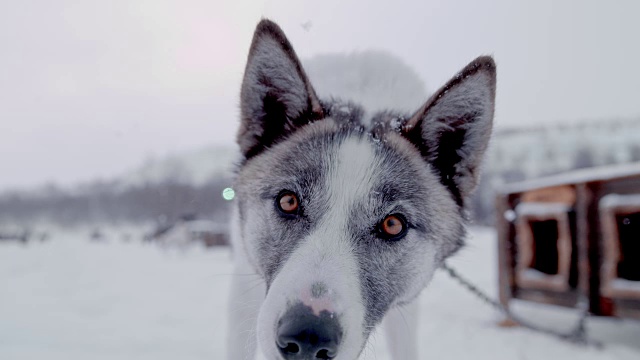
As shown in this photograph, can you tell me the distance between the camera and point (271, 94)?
2410 millimetres

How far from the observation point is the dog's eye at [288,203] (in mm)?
2039

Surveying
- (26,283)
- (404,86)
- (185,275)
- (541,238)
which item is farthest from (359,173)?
(185,275)

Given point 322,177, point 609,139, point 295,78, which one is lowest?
point 322,177

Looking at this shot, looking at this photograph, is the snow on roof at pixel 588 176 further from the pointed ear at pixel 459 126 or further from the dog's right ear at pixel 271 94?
the dog's right ear at pixel 271 94

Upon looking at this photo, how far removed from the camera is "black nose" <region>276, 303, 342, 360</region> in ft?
4.93

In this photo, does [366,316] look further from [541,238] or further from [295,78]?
[541,238]

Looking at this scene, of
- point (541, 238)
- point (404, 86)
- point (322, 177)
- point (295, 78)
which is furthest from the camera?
point (541, 238)

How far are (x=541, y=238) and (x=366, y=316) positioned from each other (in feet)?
16.8

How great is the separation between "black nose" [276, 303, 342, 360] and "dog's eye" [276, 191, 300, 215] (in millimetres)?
564

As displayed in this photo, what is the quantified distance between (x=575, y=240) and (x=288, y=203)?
4573 millimetres

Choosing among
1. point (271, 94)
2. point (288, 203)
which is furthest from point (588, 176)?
point (288, 203)

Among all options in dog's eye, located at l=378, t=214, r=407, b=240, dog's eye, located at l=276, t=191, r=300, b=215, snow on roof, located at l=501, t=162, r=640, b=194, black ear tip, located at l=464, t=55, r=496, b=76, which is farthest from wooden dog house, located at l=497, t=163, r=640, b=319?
dog's eye, located at l=276, t=191, r=300, b=215

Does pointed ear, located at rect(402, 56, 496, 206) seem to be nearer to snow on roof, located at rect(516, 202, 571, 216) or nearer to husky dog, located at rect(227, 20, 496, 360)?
husky dog, located at rect(227, 20, 496, 360)

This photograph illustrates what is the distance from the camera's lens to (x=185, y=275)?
9602mm
